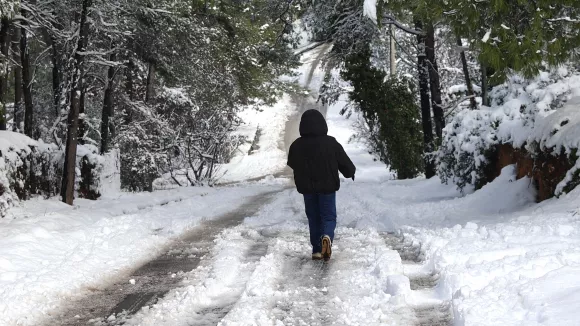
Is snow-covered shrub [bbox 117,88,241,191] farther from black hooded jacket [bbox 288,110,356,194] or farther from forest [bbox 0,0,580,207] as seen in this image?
black hooded jacket [bbox 288,110,356,194]

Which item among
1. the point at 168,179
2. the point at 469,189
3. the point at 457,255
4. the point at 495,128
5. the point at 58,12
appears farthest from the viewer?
the point at 168,179

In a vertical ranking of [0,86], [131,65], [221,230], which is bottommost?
[221,230]

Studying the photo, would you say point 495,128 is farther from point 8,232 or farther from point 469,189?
point 8,232

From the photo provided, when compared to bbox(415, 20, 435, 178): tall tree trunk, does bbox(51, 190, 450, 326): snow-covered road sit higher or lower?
lower

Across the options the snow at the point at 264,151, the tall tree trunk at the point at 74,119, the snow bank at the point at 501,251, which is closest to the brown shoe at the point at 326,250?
the snow bank at the point at 501,251

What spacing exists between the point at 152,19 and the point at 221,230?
9.15m

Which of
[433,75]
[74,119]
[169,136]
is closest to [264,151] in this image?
[169,136]

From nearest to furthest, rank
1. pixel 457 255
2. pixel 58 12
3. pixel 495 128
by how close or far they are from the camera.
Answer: pixel 457 255
pixel 495 128
pixel 58 12

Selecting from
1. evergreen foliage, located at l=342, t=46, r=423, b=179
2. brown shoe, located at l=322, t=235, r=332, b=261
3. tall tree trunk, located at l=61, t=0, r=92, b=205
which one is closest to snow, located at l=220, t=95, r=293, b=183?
evergreen foliage, located at l=342, t=46, r=423, b=179

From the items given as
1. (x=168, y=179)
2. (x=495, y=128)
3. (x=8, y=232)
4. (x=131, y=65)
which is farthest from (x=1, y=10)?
(x=168, y=179)

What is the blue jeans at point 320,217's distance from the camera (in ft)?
24.2

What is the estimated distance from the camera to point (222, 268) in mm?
6438

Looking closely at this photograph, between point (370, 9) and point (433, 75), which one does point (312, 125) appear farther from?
point (433, 75)

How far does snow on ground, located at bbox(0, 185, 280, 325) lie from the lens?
18.0 feet
